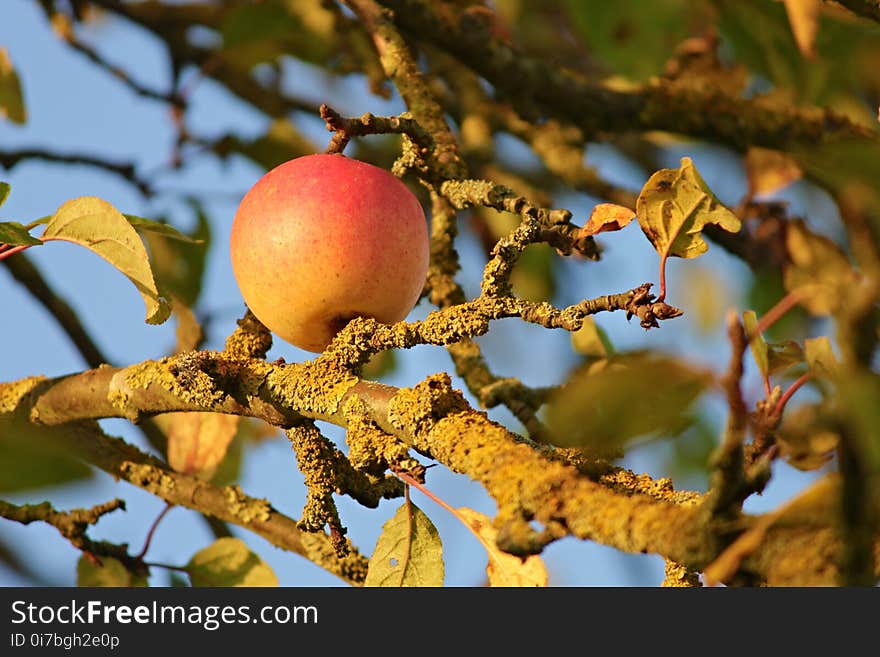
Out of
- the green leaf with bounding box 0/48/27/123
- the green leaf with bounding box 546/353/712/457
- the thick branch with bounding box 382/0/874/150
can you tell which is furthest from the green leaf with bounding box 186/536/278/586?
the green leaf with bounding box 0/48/27/123

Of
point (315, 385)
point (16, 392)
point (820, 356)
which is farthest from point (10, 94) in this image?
point (820, 356)

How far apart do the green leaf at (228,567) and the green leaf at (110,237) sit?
0.65 metres

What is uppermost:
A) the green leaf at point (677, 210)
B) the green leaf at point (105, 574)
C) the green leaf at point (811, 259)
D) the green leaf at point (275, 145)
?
the green leaf at point (275, 145)

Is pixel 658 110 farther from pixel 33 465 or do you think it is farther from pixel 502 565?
pixel 33 465

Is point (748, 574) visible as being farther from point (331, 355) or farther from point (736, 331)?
point (331, 355)

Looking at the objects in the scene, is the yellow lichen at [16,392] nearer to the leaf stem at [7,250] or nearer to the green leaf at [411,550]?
the leaf stem at [7,250]

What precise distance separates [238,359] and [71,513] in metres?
0.60

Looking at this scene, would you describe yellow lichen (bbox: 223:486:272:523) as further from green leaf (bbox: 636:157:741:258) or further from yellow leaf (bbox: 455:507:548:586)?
green leaf (bbox: 636:157:741:258)

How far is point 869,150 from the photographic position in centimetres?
111

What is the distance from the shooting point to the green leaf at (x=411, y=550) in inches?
52.0

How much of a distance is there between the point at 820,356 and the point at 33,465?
3.05 feet

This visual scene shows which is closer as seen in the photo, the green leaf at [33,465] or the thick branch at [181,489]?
the green leaf at [33,465]

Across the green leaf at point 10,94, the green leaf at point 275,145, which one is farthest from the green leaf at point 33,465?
the green leaf at point 275,145

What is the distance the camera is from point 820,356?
1312 millimetres
